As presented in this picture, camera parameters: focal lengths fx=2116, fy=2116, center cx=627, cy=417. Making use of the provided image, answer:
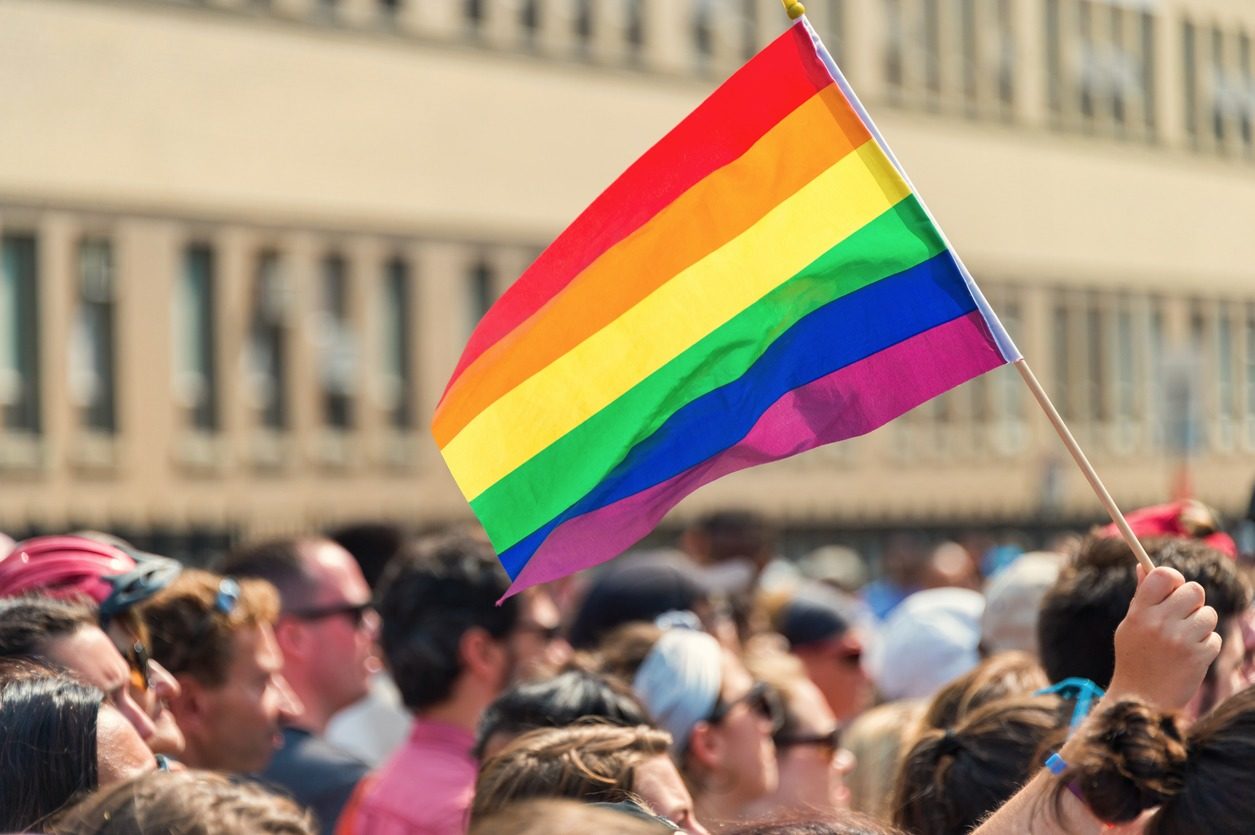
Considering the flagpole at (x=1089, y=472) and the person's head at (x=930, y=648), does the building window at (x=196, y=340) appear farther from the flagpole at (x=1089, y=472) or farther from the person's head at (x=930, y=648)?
the flagpole at (x=1089, y=472)

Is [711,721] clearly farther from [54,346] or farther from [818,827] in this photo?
[54,346]

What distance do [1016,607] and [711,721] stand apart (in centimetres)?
122

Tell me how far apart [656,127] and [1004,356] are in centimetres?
3177

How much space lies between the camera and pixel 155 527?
20.9 m

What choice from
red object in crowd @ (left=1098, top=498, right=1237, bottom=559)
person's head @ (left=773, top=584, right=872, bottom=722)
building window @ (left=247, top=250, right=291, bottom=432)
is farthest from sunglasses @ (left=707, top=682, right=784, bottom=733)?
building window @ (left=247, top=250, right=291, bottom=432)

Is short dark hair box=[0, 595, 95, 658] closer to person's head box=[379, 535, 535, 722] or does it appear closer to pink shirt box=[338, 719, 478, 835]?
pink shirt box=[338, 719, 478, 835]

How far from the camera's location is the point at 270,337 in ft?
97.1

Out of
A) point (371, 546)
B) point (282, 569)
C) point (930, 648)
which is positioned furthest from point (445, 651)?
point (371, 546)

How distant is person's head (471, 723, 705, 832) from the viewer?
3.77 m

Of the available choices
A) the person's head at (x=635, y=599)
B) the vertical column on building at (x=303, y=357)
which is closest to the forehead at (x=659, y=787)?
the person's head at (x=635, y=599)

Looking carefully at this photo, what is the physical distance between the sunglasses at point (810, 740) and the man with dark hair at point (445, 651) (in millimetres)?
778

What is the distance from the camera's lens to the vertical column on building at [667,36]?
117 feet

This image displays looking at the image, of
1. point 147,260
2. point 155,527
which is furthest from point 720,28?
point 155,527

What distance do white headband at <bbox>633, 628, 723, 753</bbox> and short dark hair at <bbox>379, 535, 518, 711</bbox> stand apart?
0.44 metres
